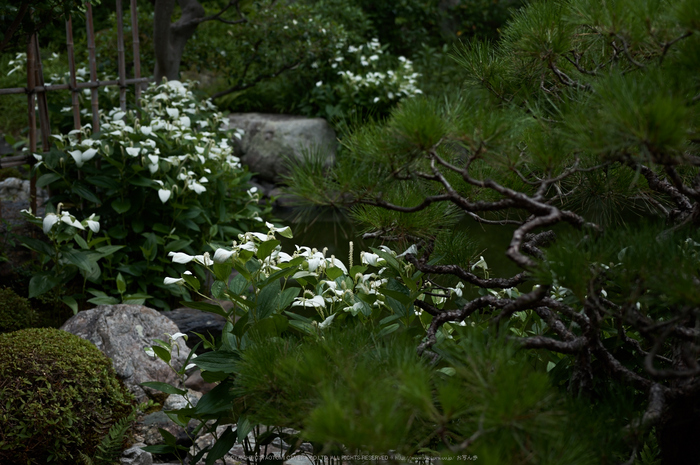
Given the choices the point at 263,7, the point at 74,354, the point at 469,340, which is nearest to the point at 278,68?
the point at 263,7

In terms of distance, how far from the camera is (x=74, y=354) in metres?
2.16

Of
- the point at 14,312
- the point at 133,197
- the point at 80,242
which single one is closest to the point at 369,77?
the point at 133,197

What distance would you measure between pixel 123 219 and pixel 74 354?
147 centimetres

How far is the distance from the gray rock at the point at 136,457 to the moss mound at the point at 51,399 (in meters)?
0.11

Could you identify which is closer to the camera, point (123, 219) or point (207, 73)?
point (123, 219)

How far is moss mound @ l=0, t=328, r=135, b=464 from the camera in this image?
1963 mm

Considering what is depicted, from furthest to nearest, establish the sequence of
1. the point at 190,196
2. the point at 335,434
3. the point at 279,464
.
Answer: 1. the point at 190,196
2. the point at 279,464
3. the point at 335,434

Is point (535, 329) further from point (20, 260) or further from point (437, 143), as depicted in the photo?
point (20, 260)

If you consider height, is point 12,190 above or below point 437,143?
below

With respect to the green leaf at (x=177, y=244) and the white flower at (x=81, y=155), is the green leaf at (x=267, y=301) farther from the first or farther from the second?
the white flower at (x=81, y=155)

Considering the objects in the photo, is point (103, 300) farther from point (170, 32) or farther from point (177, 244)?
point (170, 32)

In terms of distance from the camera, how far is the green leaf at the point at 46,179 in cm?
329

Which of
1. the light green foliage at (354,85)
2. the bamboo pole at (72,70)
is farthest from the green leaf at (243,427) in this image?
the light green foliage at (354,85)

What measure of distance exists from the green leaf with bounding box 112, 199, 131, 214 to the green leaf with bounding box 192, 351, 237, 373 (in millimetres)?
2039
